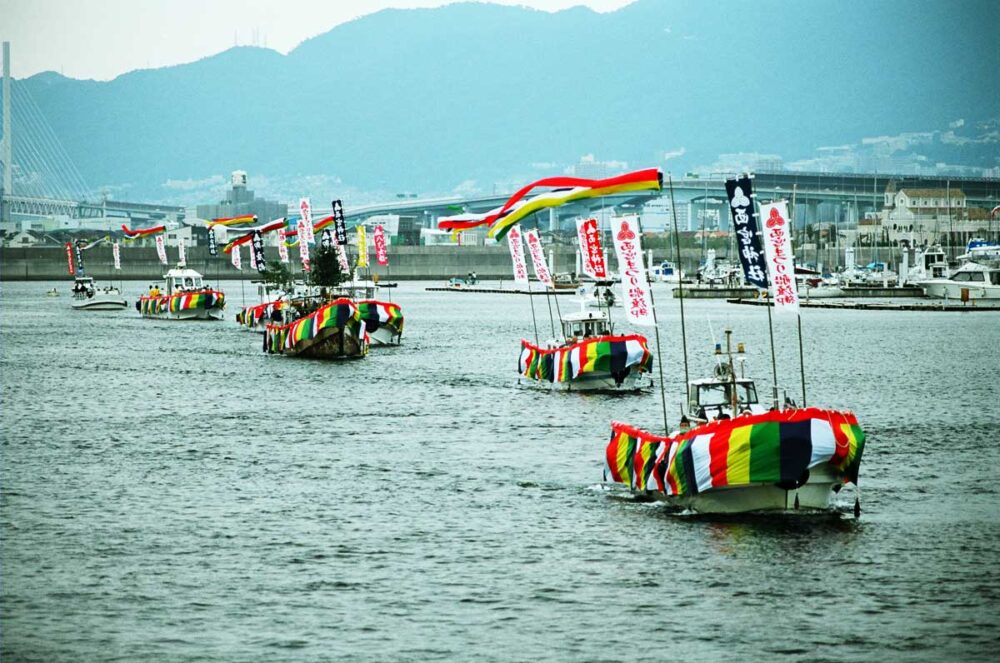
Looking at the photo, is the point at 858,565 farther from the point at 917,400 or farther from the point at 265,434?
the point at 917,400

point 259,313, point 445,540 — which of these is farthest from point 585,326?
point 259,313

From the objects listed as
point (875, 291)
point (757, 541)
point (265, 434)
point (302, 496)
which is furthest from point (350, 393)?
point (875, 291)

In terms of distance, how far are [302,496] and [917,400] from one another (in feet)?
96.1

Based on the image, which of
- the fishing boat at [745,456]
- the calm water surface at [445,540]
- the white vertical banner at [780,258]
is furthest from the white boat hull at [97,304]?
the white vertical banner at [780,258]

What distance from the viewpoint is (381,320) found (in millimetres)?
85688

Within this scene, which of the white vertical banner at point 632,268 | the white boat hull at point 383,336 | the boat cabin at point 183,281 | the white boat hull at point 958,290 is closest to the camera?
the white vertical banner at point 632,268

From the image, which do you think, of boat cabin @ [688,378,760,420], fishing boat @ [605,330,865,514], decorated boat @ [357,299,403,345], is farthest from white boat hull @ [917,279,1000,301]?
fishing boat @ [605,330,865,514]

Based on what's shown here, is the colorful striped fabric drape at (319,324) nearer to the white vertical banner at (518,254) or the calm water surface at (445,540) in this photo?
the white vertical banner at (518,254)

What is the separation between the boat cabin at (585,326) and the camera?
188 ft

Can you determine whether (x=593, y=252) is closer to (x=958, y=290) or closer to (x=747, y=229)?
(x=747, y=229)

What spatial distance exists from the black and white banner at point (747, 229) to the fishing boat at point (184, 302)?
93.3 metres

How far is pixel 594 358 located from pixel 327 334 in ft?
80.4

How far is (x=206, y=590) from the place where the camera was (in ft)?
87.1

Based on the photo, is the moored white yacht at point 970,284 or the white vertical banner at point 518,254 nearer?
the white vertical banner at point 518,254
